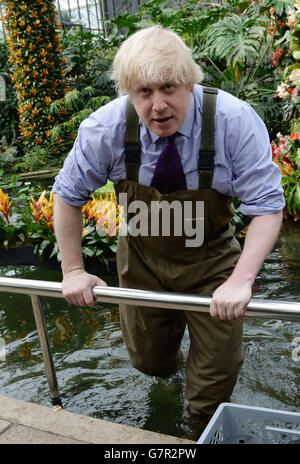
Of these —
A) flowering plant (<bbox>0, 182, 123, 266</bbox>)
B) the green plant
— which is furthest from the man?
the green plant

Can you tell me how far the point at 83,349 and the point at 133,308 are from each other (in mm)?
1094

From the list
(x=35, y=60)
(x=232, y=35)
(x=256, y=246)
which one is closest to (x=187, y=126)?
(x=256, y=246)

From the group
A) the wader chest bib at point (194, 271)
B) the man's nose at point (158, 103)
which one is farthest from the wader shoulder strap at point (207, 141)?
the man's nose at point (158, 103)

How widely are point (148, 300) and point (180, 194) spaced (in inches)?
18.4

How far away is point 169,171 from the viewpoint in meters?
1.92

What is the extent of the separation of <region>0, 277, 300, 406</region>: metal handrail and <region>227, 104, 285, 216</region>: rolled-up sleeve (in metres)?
0.37

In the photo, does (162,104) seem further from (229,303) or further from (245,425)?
(245,425)

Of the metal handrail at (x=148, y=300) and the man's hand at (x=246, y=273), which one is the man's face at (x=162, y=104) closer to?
the man's hand at (x=246, y=273)

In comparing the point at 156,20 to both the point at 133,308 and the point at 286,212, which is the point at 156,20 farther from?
the point at 133,308

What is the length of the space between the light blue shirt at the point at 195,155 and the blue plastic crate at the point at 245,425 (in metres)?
0.64

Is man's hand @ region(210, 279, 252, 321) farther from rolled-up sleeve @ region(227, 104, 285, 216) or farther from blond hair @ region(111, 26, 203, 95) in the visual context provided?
blond hair @ region(111, 26, 203, 95)

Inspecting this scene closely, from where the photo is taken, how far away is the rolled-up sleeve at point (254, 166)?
67.8 inches

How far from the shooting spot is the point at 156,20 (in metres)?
8.45

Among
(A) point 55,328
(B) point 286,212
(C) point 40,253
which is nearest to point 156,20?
(B) point 286,212
